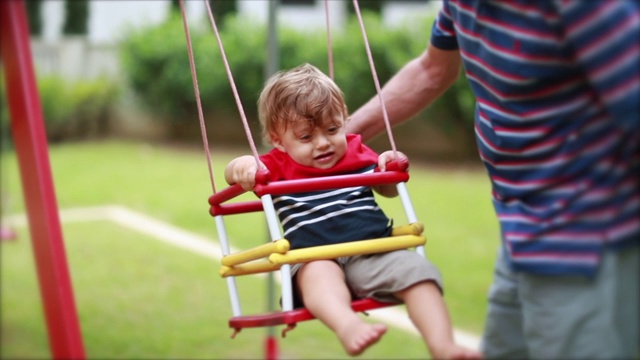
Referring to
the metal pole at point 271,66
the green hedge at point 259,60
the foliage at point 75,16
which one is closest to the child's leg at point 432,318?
the metal pole at point 271,66

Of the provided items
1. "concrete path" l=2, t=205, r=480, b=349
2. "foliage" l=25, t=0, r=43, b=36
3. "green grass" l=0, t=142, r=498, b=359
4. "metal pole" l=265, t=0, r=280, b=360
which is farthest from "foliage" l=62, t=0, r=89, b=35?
"metal pole" l=265, t=0, r=280, b=360

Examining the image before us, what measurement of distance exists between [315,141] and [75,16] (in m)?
6.40

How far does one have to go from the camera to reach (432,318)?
6.24ft

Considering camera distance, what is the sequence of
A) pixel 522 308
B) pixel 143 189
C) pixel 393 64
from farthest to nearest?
pixel 143 189
pixel 393 64
pixel 522 308

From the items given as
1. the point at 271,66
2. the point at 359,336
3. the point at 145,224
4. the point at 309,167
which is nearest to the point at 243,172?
the point at 309,167

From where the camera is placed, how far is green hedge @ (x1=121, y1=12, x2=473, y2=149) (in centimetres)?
890

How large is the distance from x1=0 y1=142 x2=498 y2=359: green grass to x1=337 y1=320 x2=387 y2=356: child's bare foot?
116 inches

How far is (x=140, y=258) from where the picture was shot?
7.01 m

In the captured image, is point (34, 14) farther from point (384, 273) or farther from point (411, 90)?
point (384, 273)

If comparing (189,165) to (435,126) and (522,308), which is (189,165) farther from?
(522,308)

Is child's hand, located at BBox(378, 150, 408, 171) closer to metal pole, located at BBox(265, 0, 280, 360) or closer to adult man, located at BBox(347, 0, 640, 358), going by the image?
adult man, located at BBox(347, 0, 640, 358)

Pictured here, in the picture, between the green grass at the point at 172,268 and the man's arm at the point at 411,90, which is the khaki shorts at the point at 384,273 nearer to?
the man's arm at the point at 411,90

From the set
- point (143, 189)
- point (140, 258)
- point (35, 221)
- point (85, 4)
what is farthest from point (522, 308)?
point (143, 189)

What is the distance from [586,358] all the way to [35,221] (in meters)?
1.70
